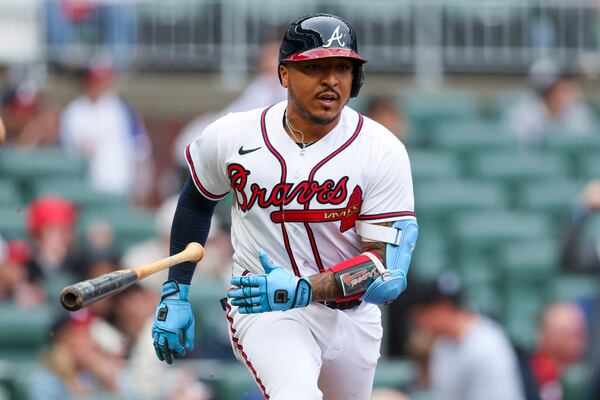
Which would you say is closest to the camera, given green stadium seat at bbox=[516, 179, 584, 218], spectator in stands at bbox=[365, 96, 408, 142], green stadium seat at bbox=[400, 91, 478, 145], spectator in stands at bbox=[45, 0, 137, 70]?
spectator in stands at bbox=[365, 96, 408, 142]

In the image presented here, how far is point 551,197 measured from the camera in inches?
508

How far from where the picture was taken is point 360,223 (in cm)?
585

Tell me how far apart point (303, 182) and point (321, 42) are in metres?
0.57

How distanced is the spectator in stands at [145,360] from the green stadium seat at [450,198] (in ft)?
10.4

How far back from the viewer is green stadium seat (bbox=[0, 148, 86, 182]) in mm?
12000

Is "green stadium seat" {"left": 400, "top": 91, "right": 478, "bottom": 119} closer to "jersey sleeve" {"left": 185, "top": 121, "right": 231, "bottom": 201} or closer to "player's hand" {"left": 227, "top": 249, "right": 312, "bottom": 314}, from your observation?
"jersey sleeve" {"left": 185, "top": 121, "right": 231, "bottom": 201}

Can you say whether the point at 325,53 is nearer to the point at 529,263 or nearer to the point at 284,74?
the point at 284,74

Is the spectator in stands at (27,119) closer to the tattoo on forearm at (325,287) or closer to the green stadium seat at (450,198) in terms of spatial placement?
the green stadium seat at (450,198)

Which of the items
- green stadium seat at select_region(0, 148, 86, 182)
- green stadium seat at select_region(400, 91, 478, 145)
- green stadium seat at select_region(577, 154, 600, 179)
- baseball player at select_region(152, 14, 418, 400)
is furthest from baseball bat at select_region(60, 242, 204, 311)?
green stadium seat at select_region(577, 154, 600, 179)

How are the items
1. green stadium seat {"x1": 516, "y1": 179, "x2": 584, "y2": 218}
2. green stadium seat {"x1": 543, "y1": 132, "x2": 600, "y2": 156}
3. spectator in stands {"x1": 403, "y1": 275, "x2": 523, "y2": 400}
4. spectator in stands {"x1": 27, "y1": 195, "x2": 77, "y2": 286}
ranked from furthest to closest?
1. green stadium seat {"x1": 543, "y1": 132, "x2": 600, "y2": 156}
2. green stadium seat {"x1": 516, "y1": 179, "x2": 584, "y2": 218}
3. spectator in stands {"x1": 27, "y1": 195, "x2": 77, "y2": 286}
4. spectator in stands {"x1": 403, "y1": 275, "x2": 523, "y2": 400}

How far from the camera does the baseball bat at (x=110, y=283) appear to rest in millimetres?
5289

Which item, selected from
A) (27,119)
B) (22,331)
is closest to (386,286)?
(22,331)

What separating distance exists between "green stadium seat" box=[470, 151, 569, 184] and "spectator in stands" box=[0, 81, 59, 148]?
12.6ft

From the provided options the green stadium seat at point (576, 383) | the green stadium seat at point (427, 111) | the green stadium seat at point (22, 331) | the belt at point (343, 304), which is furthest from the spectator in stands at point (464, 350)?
the green stadium seat at point (427, 111)
